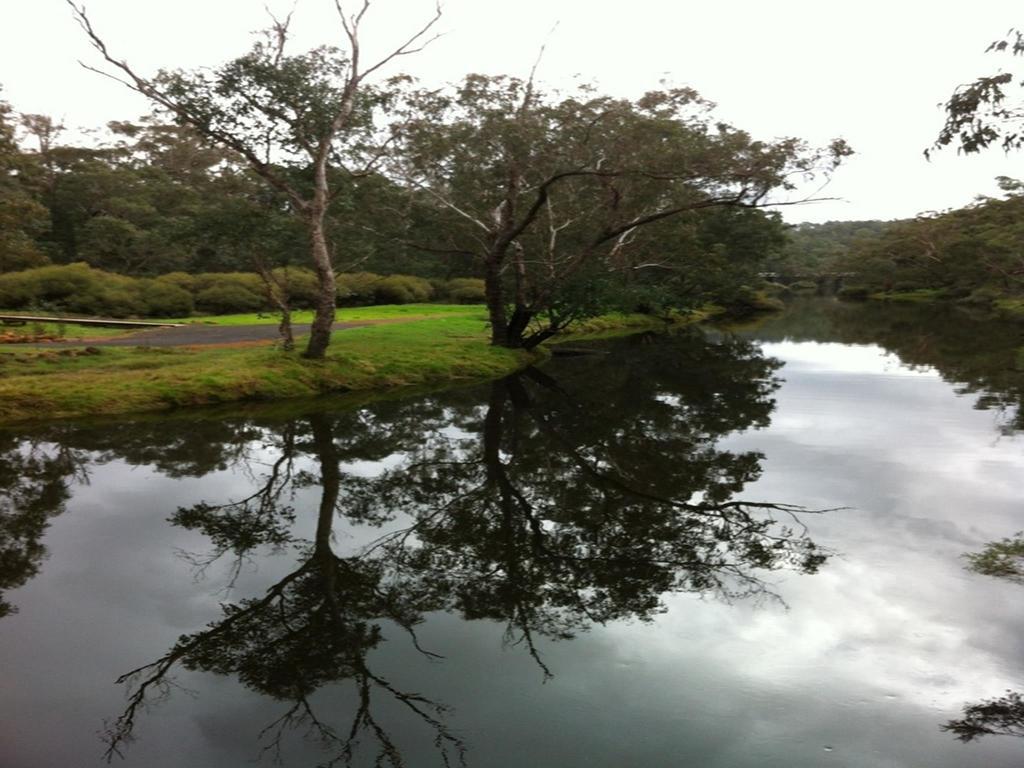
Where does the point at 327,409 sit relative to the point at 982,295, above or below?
below

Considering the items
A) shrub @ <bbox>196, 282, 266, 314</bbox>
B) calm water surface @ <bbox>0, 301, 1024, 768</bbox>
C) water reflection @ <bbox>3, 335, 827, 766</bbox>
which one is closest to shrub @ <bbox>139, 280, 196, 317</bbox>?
shrub @ <bbox>196, 282, 266, 314</bbox>

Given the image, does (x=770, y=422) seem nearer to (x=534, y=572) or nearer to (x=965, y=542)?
(x=965, y=542)

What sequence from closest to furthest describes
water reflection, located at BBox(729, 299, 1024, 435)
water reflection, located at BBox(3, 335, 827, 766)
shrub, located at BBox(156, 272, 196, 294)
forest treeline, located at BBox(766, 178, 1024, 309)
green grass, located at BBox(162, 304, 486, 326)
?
water reflection, located at BBox(3, 335, 827, 766) < water reflection, located at BBox(729, 299, 1024, 435) < green grass, located at BBox(162, 304, 486, 326) < shrub, located at BBox(156, 272, 196, 294) < forest treeline, located at BBox(766, 178, 1024, 309)

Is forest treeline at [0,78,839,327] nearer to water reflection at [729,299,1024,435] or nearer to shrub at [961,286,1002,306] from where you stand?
water reflection at [729,299,1024,435]

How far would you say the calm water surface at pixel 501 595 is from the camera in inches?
206

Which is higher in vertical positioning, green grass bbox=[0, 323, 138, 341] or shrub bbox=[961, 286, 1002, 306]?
shrub bbox=[961, 286, 1002, 306]

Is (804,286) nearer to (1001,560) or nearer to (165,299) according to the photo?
(165,299)

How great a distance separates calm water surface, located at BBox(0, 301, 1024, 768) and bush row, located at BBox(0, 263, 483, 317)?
13416 millimetres

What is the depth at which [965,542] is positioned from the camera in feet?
29.9

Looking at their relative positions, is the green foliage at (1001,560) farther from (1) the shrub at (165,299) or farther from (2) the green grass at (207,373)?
(1) the shrub at (165,299)

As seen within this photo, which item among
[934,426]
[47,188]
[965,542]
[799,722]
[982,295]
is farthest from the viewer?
[982,295]

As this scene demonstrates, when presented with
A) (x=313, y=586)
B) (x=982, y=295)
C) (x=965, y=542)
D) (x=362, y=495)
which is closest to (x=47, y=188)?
(x=362, y=495)

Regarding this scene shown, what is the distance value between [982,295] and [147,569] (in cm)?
7534

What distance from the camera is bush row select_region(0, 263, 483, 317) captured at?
2898cm
